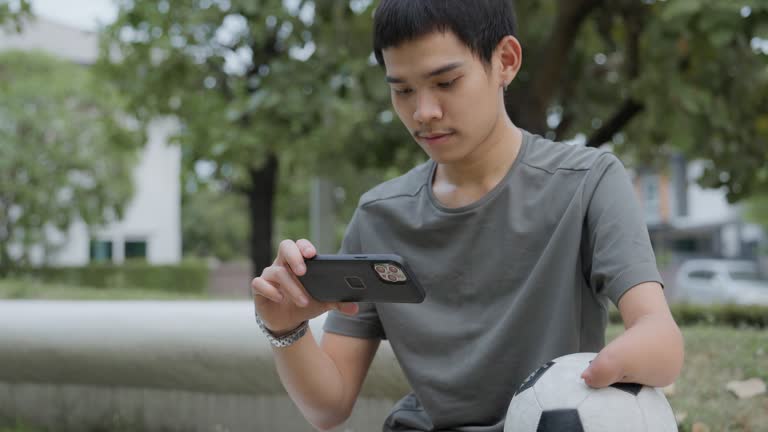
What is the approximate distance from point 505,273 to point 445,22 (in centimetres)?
57

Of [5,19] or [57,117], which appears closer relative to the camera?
[5,19]

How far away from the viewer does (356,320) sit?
2.28 m

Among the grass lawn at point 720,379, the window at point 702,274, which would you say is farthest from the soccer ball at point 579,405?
the window at point 702,274

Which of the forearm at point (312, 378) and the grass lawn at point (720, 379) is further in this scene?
the grass lawn at point (720, 379)

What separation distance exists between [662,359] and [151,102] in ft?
30.9

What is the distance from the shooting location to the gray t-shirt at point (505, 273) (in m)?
1.89

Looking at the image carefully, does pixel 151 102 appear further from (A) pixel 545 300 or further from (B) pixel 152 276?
(B) pixel 152 276

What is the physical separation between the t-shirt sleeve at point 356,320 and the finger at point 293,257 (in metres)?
0.39

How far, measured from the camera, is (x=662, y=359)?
5.41 feet

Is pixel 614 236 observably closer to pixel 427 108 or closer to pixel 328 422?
pixel 427 108

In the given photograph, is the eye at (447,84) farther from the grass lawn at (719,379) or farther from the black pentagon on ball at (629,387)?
the grass lawn at (719,379)

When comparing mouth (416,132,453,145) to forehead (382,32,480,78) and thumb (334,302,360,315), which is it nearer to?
forehead (382,32,480,78)

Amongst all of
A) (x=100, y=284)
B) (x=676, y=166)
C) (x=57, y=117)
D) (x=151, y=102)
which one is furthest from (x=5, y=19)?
(x=676, y=166)

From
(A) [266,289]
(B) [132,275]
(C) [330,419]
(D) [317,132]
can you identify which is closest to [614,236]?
(A) [266,289]
